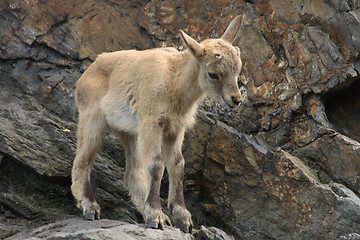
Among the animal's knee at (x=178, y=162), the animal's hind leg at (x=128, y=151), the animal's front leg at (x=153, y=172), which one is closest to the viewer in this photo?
the animal's front leg at (x=153, y=172)

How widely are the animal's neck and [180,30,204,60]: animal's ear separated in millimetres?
283

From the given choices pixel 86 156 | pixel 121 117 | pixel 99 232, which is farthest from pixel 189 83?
pixel 99 232

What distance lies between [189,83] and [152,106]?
78 cm

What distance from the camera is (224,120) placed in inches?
458

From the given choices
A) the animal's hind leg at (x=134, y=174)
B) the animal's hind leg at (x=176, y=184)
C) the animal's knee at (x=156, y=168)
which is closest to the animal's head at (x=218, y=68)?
the animal's hind leg at (x=176, y=184)


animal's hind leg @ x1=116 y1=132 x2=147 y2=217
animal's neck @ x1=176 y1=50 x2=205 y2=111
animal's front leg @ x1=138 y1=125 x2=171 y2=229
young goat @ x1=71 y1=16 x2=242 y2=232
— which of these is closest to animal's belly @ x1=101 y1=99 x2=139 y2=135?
young goat @ x1=71 y1=16 x2=242 y2=232

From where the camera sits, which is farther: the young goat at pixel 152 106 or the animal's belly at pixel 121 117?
the animal's belly at pixel 121 117

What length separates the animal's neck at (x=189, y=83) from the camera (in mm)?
8953

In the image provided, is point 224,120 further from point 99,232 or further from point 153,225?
point 99,232

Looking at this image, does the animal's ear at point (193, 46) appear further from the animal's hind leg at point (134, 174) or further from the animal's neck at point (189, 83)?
the animal's hind leg at point (134, 174)

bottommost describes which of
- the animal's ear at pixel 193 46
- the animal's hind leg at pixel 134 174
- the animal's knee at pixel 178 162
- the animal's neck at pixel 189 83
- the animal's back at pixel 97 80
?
the animal's hind leg at pixel 134 174

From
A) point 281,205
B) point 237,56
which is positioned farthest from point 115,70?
point 281,205

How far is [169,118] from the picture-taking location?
8.87 metres

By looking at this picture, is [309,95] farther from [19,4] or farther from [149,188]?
[19,4]
